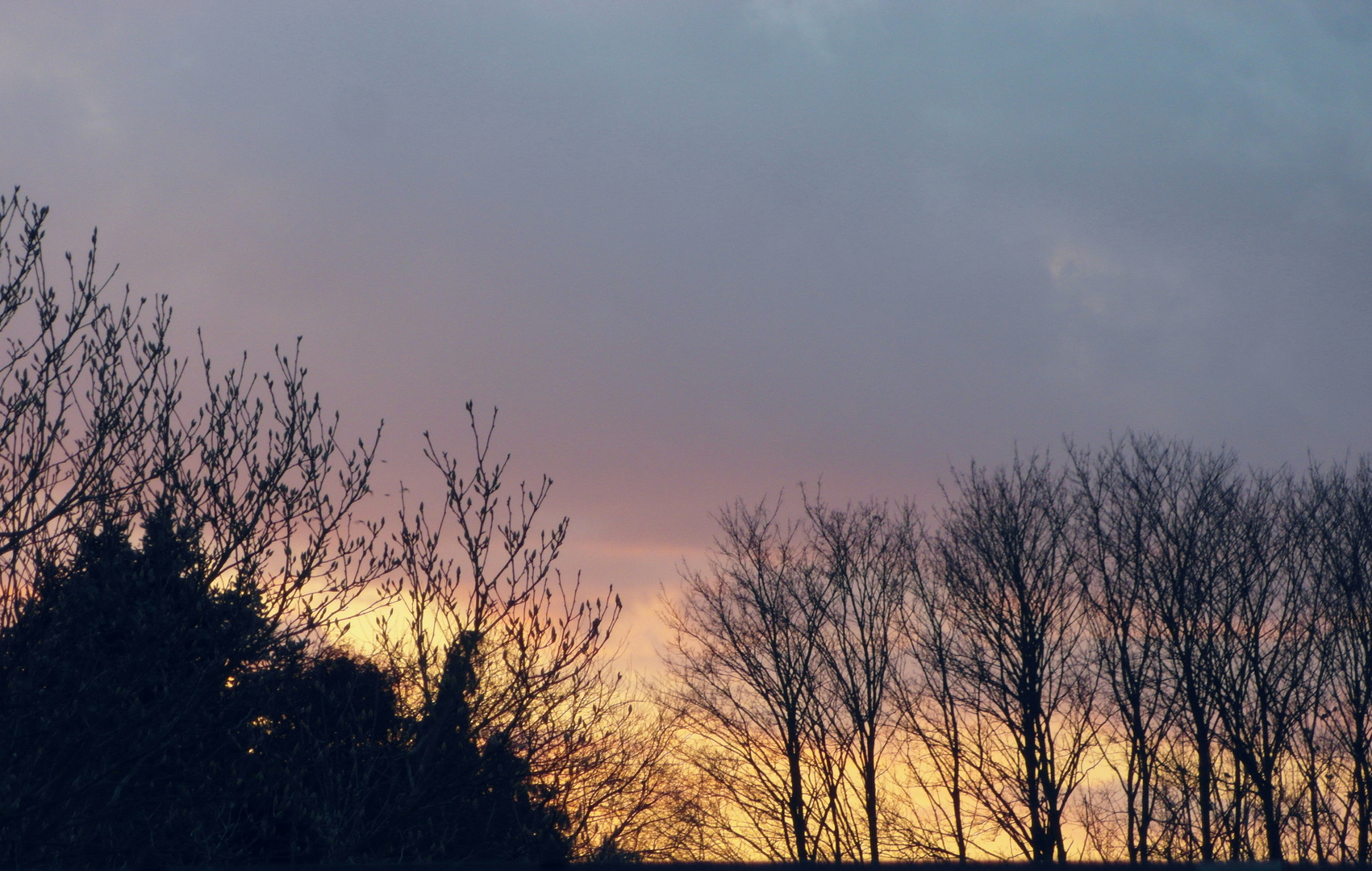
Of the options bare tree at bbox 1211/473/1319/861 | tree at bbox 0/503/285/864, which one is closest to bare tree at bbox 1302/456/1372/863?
bare tree at bbox 1211/473/1319/861

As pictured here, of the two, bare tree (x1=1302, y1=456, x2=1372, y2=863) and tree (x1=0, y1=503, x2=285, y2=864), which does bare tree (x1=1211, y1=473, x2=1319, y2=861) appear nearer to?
bare tree (x1=1302, y1=456, x2=1372, y2=863)

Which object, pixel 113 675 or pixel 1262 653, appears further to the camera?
pixel 1262 653

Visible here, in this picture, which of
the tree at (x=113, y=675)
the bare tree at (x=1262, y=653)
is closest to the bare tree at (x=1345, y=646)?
the bare tree at (x=1262, y=653)

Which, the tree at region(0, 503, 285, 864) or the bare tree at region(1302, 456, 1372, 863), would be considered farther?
the bare tree at region(1302, 456, 1372, 863)

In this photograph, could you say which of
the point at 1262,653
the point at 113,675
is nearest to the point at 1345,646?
the point at 1262,653

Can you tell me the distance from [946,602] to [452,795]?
22622 millimetres

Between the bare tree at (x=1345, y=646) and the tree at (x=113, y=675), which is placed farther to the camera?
the bare tree at (x=1345, y=646)

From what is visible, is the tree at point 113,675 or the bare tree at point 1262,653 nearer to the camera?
the tree at point 113,675

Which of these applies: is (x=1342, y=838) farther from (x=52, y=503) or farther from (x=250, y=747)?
(x=52, y=503)

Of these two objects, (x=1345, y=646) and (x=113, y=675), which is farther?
(x=1345, y=646)

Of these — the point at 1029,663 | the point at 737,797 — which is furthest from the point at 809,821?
the point at 1029,663

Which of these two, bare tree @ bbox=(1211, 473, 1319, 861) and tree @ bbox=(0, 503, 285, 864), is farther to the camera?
bare tree @ bbox=(1211, 473, 1319, 861)

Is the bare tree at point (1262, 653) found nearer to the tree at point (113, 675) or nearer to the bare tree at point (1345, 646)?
the bare tree at point (1345, 646)

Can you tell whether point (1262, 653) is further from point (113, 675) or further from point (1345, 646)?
point (113, 675)
